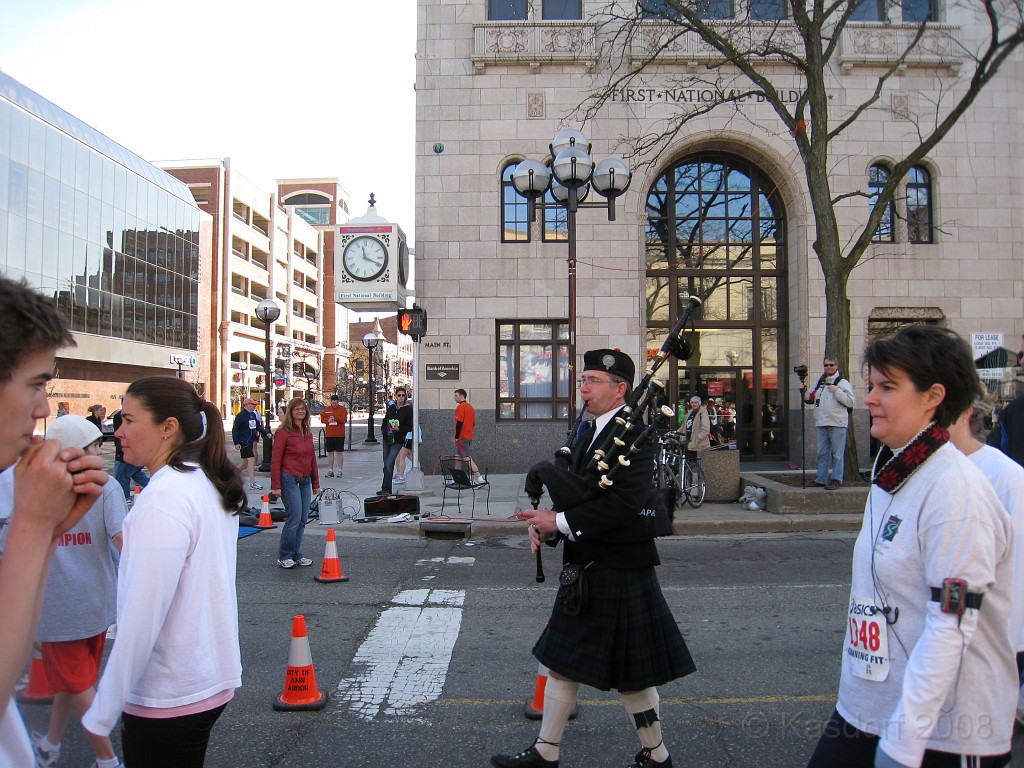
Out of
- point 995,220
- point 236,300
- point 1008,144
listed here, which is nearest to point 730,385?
point 995,220

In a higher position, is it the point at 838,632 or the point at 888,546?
the point at 888,546

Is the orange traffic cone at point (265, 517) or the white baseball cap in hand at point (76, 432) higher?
the white baseball cap in hand at point (76, 432)

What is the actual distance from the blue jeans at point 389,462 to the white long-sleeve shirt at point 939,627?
39.8 feet

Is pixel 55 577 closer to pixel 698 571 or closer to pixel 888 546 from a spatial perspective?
pixel 888 546

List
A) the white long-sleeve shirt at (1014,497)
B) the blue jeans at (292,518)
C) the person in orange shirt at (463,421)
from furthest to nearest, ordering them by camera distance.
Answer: the person in orange shirt at (463,421)
the blue jeans at (292,518)
the white long-sleeve shirt at (1014,497)

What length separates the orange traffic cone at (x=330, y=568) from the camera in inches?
301

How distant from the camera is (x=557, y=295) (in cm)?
1731

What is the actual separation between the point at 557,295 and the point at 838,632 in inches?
484

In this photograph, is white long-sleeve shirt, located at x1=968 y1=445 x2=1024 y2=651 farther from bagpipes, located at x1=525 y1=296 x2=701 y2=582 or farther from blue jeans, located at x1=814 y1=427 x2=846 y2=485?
Result: blue jeans, located at x1=814 y1=427 x2=846 y2=485

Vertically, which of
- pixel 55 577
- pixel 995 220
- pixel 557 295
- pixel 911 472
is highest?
pixel 995 220

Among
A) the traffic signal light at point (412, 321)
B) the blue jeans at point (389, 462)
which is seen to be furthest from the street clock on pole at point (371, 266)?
the blue jeans at point (389, 462)

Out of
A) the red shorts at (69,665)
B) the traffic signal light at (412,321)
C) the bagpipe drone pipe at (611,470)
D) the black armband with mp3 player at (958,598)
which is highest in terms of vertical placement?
the traffic signal light at (412,321)

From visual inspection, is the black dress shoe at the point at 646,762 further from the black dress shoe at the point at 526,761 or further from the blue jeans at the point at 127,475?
the blue jeans at the point at 127,475

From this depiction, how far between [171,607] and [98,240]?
50924mm
